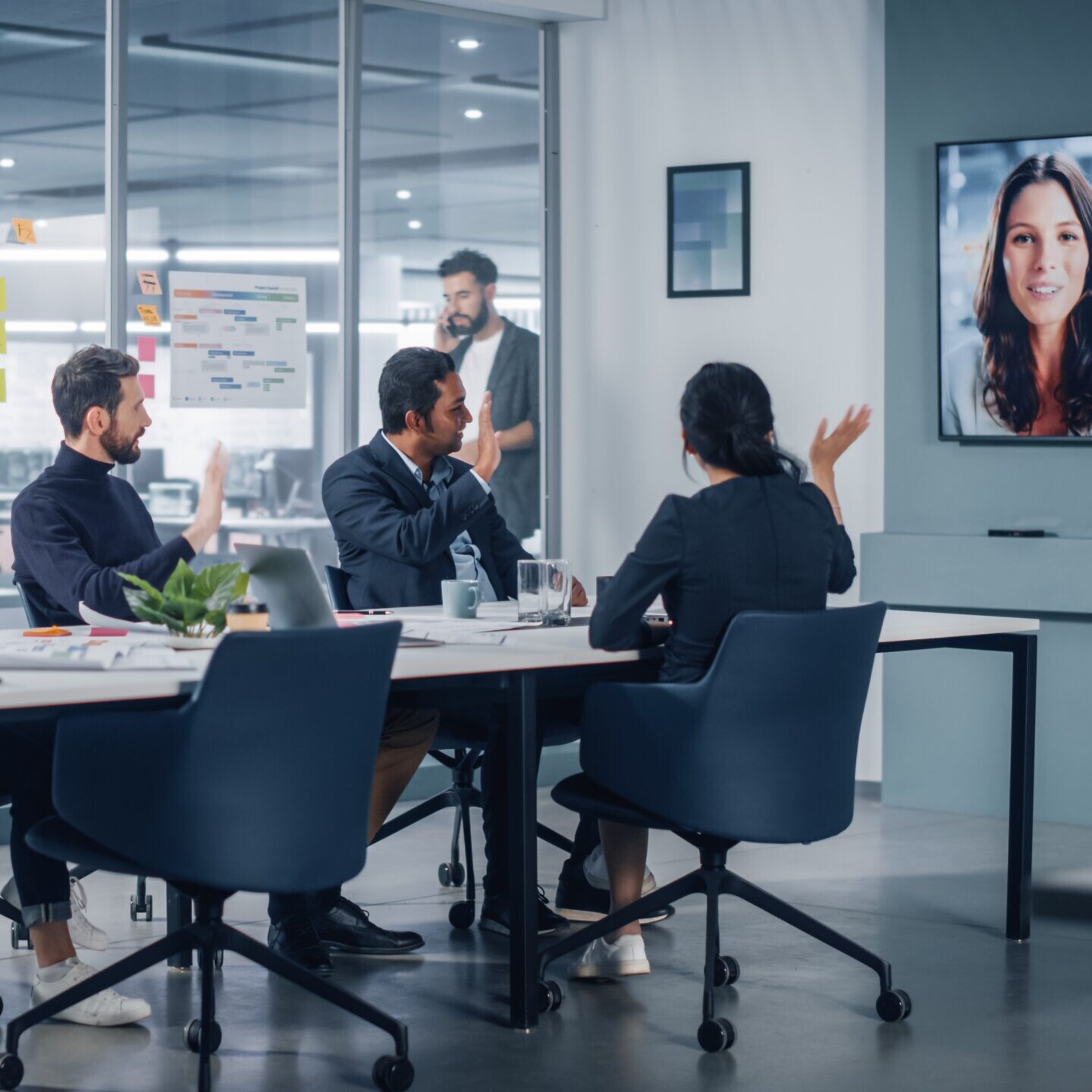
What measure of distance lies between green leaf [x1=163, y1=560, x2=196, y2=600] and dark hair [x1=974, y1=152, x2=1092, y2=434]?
3010mm

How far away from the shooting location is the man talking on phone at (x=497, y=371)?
5.79 m

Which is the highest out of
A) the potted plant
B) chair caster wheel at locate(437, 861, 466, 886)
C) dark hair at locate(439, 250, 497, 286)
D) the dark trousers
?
dark hair at locate(439, 250, 497, 286)

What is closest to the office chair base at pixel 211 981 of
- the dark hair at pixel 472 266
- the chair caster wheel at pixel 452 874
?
the chair caster wheel at pixel 452 874

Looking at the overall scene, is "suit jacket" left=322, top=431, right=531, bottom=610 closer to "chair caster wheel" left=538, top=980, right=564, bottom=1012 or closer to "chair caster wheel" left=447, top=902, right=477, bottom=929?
"chair caster wheel" left=447, top=902, right=477, bottom=929

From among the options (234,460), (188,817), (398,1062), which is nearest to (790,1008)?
(398,1062)

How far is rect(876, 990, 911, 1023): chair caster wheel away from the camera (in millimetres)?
3109

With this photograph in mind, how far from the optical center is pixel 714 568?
2998 millimetres

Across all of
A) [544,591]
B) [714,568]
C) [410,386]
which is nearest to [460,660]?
[714,568]

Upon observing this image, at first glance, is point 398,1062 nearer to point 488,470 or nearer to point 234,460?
point 488,470

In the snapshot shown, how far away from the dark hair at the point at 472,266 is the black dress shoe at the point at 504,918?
2597mm

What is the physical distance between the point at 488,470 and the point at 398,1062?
5.44ft

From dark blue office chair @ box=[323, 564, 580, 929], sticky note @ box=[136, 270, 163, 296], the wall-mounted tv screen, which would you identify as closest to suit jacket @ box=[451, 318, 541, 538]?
sticky note @ box=[136, 270, 163, 296]

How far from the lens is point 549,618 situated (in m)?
3.52

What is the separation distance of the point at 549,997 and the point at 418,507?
133 centimetres
